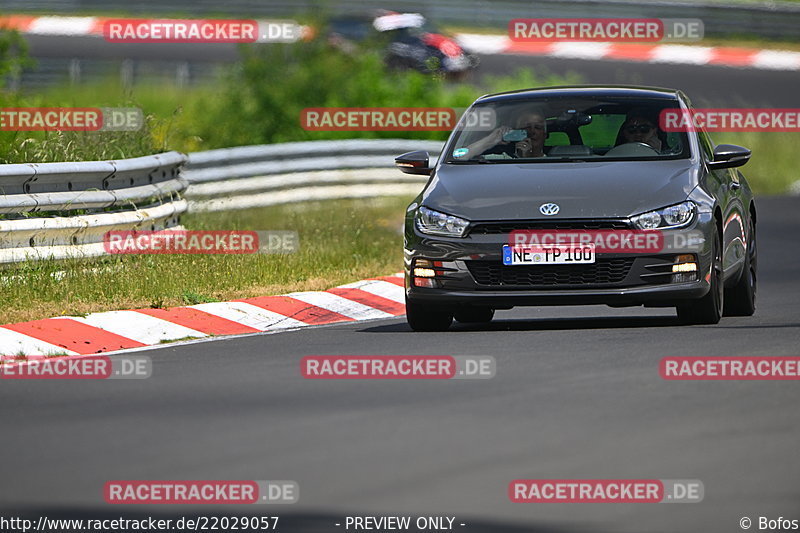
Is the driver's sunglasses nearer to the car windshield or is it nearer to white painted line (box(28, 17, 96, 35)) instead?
the car windshield

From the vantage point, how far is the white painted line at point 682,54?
1548 inches

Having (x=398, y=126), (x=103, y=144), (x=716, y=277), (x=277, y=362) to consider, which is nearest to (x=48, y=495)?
(x=277, y=362)

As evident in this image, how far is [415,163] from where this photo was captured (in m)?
12.1

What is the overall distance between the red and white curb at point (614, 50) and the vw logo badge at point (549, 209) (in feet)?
94.2

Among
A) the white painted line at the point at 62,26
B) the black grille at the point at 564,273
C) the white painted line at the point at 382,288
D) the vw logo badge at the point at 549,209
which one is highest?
the white painted line at the point at 62,26

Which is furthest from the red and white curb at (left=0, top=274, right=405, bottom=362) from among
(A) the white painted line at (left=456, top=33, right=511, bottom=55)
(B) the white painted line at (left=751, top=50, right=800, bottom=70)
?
(A) the white painted line at (left=456, top=33, right=511, bottom=55)

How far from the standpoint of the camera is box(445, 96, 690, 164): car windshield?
11969mm

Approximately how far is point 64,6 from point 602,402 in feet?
117

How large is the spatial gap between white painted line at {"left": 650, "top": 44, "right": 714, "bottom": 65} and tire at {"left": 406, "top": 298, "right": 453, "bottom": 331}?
28.2 metres

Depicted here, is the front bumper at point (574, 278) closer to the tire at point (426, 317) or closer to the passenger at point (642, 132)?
the tire at point (426, 317)

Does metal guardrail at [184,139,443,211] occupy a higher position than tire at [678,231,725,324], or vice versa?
tire at [678,231,725,324]

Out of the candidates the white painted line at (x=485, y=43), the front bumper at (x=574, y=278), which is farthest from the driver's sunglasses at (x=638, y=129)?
the white painted line at (x=485, y=43)

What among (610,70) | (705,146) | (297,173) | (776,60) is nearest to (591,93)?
(705,146)

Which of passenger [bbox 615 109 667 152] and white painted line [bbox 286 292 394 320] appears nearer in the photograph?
passenger [bbox 615 109 667 152]
